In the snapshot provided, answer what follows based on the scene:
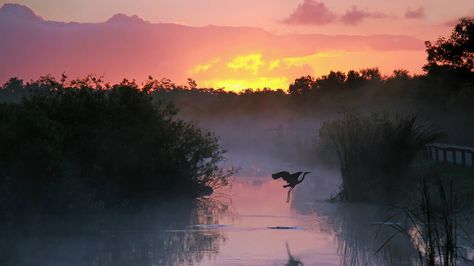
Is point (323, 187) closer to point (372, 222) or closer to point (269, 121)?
point (372, 222)

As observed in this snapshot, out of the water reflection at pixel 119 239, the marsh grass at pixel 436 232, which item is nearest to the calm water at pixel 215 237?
the water reflection at pixel 119 239

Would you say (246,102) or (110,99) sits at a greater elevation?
(246,102)

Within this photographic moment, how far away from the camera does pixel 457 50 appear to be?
44000 millimetres

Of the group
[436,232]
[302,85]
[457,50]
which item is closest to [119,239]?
[436,232]

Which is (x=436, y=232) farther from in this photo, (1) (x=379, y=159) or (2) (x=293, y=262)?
(1) (x=379, y=159)

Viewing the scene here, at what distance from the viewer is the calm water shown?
13.3 meters

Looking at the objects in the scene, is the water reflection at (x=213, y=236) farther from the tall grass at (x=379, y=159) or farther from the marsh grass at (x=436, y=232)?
the tall grass at (x=379, y=159)

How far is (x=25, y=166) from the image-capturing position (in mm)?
19234

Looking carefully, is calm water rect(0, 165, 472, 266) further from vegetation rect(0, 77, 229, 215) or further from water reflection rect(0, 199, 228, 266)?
vegetation rect(0, 77, 229, 215)

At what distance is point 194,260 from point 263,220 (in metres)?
5.68

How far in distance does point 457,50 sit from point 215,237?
3115 cm

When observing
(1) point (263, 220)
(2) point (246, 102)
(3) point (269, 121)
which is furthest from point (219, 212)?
(2) point (246, 102)

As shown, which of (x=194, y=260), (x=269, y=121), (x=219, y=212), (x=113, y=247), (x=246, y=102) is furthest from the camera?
(x=246, y=102)

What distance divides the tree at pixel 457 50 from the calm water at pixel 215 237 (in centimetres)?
2323
